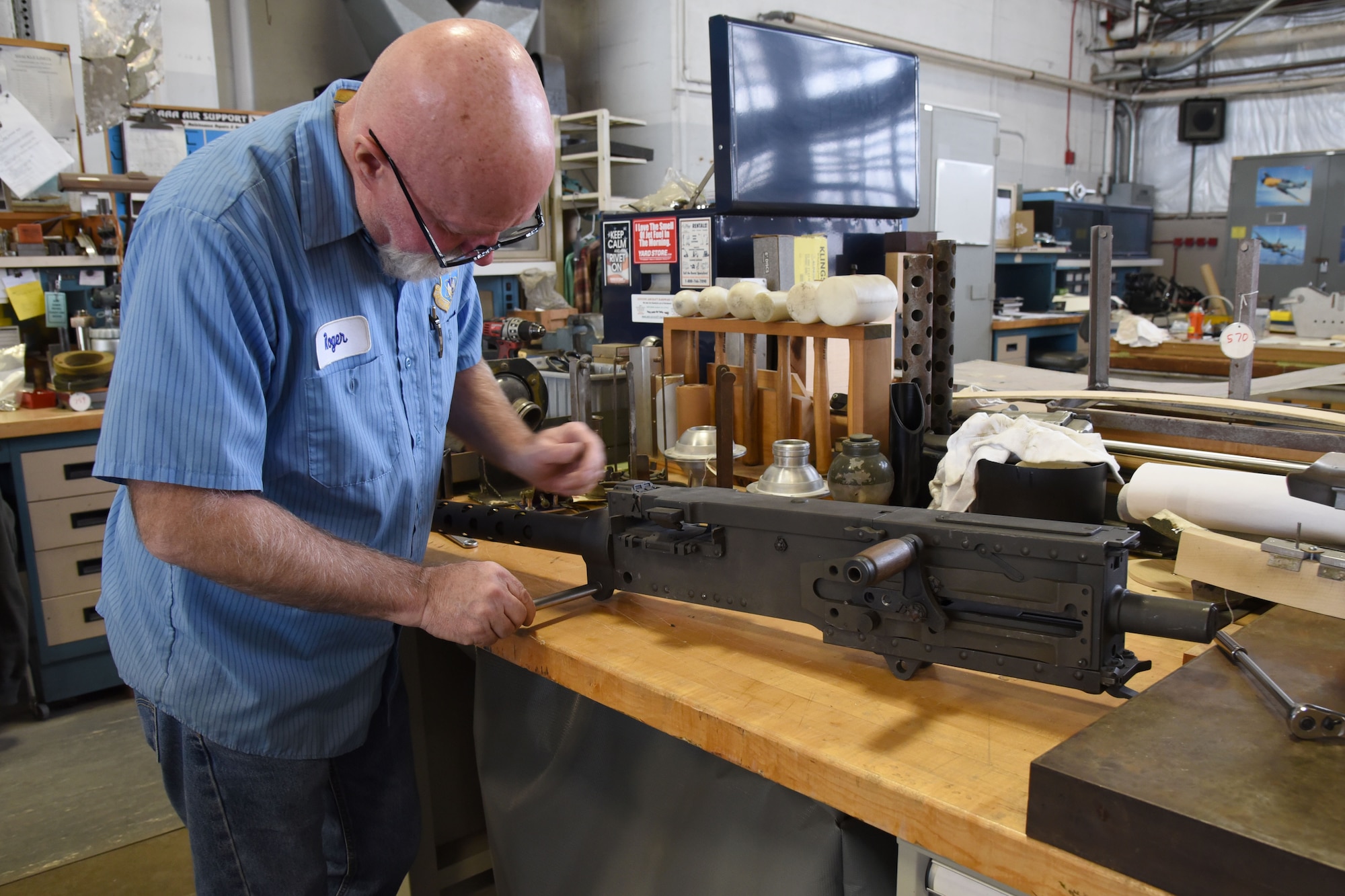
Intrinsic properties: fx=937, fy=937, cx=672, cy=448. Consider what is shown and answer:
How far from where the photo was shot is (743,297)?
1.65 m

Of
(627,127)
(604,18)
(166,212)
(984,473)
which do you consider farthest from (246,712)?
(604,18)

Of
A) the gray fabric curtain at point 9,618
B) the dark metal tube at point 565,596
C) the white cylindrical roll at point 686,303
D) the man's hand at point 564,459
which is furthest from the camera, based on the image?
the gray fabric curtain at point 9,618

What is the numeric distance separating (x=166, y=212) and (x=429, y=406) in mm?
386

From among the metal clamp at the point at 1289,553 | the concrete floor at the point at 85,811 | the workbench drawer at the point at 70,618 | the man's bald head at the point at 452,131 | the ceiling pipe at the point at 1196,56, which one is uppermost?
the ceiling pipe at the point at 1196,56

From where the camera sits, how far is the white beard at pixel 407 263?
1044mm

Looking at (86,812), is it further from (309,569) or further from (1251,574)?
(1251,574)

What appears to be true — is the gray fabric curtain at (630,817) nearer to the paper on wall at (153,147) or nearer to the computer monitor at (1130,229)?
the paper on wall at (153,147)

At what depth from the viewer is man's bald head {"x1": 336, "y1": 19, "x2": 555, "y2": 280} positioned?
914mm

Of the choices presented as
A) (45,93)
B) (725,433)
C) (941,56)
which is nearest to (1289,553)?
(725,433)

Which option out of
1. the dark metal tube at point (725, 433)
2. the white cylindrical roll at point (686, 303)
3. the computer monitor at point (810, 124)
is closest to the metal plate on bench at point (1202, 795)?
→ the dark metal tube at point (725, 433)

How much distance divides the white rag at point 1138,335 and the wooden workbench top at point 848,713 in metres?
2.93

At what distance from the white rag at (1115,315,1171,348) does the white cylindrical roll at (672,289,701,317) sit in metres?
2.47

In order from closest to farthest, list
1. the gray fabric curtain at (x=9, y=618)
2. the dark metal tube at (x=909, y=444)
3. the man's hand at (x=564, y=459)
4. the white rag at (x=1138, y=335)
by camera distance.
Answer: the man's hand at (x=564, y=459), the dark metal tube at (x=909, y=444), the gray fabric curtain at (x=9, y=618), the white rag at (x=1138, y=335)

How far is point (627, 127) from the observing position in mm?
5207
